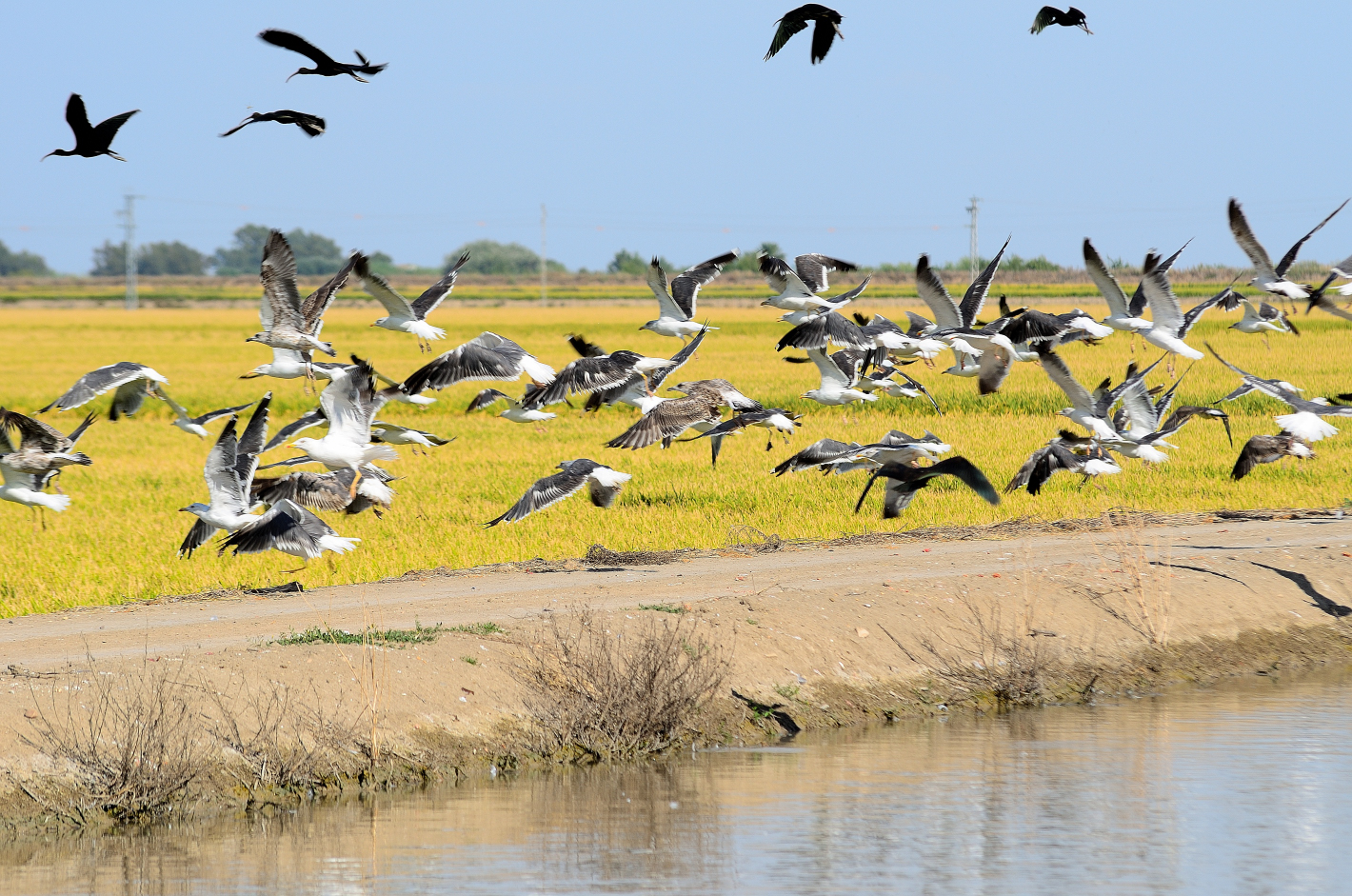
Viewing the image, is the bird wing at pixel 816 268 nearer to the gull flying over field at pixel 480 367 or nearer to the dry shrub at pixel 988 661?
the gull flying over field at pixel 480 367

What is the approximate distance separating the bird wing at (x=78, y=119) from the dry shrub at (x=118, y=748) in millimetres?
4789

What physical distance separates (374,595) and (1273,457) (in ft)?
32.3

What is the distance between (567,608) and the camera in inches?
531

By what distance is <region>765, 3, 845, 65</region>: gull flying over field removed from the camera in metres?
12.6

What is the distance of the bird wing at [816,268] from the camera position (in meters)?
19.7

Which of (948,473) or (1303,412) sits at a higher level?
(1303,412)

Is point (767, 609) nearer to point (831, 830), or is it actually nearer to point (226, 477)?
point (831, 830)

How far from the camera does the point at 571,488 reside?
1596 cm

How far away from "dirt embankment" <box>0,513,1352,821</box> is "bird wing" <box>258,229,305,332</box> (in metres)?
2.90

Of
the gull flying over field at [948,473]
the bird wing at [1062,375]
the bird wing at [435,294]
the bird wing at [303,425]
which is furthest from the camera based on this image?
the bird wing at [435,294]

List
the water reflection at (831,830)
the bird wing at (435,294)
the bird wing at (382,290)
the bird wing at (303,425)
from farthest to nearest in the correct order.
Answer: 1. the bird wing at (435,294)
2. the bird wing at (382,290)
3. the bird wing at (303,425)
4. the water reflection at (831,830)

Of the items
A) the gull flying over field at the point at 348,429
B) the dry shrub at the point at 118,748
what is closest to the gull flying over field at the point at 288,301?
the gull flying over field at the point at 348,429

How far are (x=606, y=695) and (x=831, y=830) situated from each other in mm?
2247

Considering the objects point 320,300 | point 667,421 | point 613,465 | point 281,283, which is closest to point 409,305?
point 320,300
